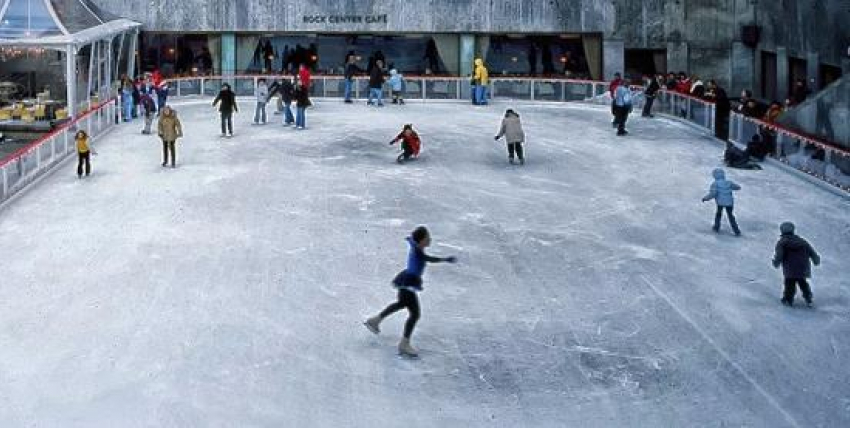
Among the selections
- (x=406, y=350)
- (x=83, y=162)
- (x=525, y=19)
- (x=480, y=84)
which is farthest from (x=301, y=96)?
(x=406, y=350)

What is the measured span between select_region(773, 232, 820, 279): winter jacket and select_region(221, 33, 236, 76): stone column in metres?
27.2

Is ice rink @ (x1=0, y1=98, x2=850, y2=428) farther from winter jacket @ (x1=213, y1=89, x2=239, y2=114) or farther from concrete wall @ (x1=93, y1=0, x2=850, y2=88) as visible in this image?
concrete wall @ (x1=93, y1=0, x2=850, y2=88)

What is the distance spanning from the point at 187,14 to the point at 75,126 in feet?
50.4

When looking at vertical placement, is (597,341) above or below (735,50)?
below

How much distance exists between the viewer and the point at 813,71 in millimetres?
31156

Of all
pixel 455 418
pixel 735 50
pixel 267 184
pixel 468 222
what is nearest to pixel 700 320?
pixel 455 418

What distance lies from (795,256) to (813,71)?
61.7 feet

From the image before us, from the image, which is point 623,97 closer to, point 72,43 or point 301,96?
point 301,96

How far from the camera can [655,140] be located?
25812mm

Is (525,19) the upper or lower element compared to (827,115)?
upper

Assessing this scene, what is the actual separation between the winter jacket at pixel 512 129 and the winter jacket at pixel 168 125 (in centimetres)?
547

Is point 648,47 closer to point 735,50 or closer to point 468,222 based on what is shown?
point 735,50

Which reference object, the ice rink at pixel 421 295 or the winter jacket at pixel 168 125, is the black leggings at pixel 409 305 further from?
the winter jacket at pixel 168 125

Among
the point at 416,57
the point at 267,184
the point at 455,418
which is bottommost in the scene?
the point at 455,418
